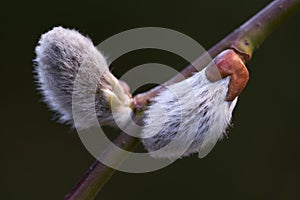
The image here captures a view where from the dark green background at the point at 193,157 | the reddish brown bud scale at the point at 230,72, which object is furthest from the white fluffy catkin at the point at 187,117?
the dark green background at the point at 193,157

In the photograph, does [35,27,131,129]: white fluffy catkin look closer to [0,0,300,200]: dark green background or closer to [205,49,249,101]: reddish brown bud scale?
[205,49,249,101]: reddish brown bud scale

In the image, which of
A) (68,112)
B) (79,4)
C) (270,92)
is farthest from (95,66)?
(270,92)

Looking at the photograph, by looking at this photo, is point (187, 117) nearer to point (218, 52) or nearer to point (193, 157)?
point (218, 52)

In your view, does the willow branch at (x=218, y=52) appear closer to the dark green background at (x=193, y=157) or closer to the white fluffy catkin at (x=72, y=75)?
the white fluffy catkin at (x=72, y=75)

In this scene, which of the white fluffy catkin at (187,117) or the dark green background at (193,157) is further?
the dark green background at (193,157)

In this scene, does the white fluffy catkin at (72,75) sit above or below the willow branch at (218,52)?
above

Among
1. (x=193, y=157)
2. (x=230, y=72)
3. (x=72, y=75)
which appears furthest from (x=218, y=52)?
(x=193, y=157)
